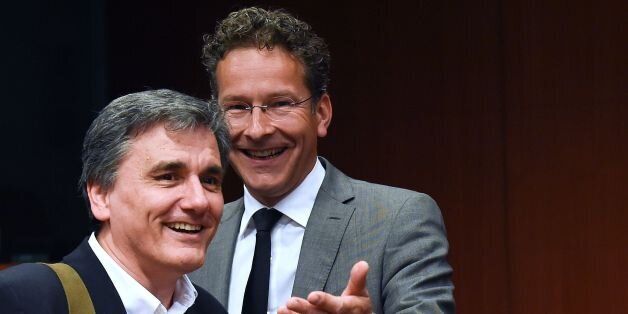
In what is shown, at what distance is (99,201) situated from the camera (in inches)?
92.8

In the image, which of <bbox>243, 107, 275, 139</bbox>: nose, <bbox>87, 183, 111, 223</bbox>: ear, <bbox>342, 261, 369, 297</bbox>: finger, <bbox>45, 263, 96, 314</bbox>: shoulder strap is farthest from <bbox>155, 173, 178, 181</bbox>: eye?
<bbox>243, 107, 275, 139</bbox>: nose

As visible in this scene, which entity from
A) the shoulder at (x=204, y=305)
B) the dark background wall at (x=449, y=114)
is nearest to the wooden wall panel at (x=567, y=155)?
the dark background wall at (x=449, y=114)

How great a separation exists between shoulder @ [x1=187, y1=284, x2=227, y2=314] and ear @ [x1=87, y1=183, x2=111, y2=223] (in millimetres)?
285

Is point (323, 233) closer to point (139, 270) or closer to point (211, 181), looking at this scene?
point (211, 181)

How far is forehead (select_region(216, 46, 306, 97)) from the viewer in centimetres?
292

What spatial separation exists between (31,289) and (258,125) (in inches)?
37.1

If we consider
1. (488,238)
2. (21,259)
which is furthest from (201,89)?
(488,238)

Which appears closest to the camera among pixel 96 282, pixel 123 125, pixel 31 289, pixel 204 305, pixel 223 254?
pixel 31 289

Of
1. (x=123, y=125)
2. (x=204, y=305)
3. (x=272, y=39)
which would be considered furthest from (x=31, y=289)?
(x=272, y=39)

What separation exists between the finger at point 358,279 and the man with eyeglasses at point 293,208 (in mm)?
368

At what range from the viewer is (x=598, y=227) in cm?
417

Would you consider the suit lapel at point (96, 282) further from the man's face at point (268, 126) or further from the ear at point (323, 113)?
the ear at point (323, 113)

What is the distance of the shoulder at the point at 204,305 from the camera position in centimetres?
252

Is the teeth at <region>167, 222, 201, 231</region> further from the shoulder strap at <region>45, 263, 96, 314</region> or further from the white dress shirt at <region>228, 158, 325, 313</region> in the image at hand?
the white dress shirt at <region>228, 158, 325, 313</region>
